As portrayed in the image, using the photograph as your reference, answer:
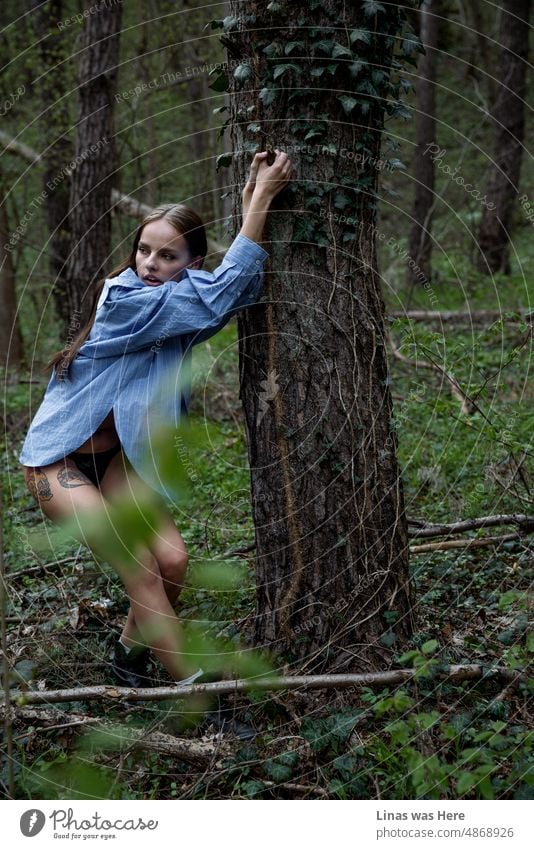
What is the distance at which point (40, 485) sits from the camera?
305 centimetres

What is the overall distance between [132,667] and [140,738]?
514mm

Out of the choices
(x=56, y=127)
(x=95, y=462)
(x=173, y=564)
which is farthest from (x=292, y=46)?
(x=56, y=127)

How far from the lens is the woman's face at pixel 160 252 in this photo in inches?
119

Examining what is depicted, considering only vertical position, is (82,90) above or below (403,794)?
above

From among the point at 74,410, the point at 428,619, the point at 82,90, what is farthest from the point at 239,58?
the point at 82,90

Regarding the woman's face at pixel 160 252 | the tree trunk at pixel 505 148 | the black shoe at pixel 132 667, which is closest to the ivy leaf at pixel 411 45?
the woman's face at pixel 160 252

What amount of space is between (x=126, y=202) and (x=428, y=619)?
6.50 metres

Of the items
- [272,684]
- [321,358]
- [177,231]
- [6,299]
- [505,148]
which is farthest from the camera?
[505,148]

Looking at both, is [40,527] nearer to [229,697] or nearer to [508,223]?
[229,697]

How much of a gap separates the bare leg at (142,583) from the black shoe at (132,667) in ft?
0.87

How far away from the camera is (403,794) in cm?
247

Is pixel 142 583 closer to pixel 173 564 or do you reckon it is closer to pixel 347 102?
pixel 173 564

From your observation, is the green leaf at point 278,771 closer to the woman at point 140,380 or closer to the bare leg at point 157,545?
the woman at point 140,380

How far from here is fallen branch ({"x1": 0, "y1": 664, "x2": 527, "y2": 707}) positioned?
2.79 m
